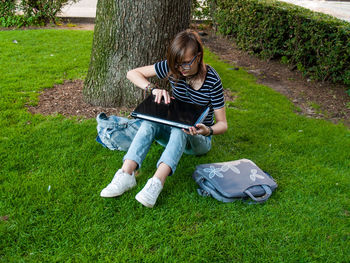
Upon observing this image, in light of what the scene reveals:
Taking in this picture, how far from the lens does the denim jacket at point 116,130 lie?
329 centimetres

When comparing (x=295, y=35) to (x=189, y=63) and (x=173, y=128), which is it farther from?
(x=173, y=128)

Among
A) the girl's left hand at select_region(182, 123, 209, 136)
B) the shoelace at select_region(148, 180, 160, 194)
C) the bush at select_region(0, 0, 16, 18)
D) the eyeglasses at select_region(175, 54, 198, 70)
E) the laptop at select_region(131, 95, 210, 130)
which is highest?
the bush at select_region(0, 0, 16, 18)

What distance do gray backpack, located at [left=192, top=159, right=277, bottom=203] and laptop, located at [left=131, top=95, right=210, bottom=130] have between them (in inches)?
20.9

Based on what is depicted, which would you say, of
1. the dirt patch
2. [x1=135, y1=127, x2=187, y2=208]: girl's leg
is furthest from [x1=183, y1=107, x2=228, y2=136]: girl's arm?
the dirt patch

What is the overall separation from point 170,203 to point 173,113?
2.61 ft

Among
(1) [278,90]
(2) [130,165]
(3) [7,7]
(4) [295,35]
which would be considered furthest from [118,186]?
(3) [7,7]

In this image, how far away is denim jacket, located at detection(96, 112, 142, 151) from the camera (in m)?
3.29

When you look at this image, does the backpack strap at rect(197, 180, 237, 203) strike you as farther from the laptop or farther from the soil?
the soil

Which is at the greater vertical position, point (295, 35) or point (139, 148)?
point (295, 35)

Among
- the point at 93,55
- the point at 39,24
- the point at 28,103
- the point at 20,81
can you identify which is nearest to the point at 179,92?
the point at 93,55

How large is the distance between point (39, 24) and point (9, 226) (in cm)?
768

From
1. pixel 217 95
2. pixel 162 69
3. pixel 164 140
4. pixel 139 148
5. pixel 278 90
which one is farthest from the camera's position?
pixel 278 90

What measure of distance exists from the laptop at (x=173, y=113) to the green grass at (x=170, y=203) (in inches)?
25.4

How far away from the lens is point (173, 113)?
2.87 metres
